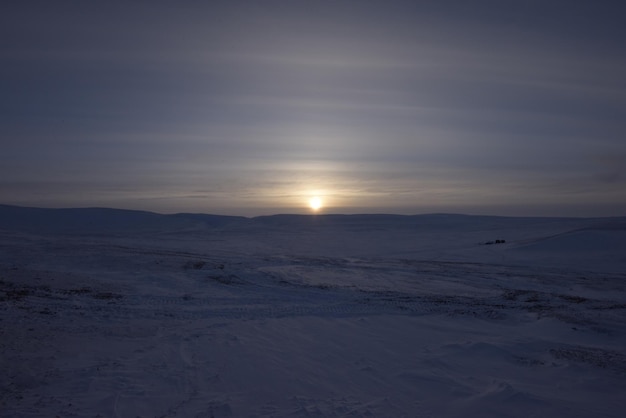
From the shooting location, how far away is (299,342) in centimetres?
841

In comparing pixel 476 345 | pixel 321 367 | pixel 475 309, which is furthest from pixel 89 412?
pixel 475 309

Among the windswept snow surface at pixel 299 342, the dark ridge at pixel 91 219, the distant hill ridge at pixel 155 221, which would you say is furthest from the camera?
the distant hill ridge at pixel 155 221

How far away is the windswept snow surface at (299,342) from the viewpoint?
19.3 feet

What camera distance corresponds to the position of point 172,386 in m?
6.15

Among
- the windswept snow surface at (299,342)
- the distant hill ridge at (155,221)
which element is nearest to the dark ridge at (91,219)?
the distant hill ridge at (155,221)

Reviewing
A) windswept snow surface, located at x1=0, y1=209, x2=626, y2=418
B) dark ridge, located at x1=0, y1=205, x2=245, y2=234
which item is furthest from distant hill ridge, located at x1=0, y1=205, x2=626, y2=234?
windswept snow surface, located at x1=0, y1=209, x2=626, y2=418

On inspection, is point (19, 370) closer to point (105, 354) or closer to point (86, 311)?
point (105, 354)

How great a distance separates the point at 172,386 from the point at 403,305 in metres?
7.00

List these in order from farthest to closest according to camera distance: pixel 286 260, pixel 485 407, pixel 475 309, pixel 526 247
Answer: pixel 526 247 < pixel 286 260 < pixel 475 309 < pixel 485 407

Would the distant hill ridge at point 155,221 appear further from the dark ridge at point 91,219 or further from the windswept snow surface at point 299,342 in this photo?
the windswept snow surface at point 299,342

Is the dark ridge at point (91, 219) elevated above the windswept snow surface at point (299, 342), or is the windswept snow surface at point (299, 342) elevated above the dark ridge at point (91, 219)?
the dark ridge at point (91, 219)

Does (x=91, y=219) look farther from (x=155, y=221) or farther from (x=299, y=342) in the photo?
(x=299, y=342)

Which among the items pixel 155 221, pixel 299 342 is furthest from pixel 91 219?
pixel 299 342

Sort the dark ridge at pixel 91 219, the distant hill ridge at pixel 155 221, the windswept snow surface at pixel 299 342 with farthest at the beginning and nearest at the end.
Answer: the distant hill ridge at pixel 155 221 < the dark ridge at pixel 91 219 < the windswept snow surface at pixel 299 342
